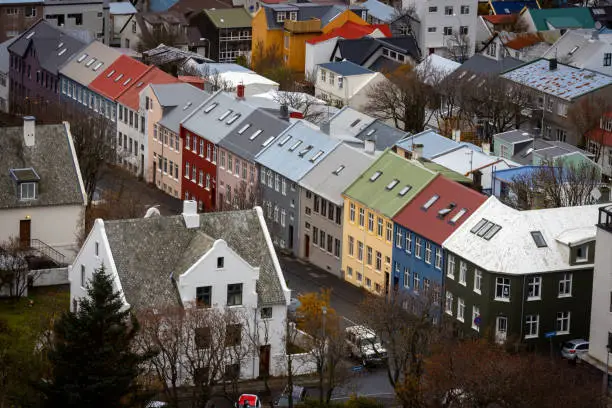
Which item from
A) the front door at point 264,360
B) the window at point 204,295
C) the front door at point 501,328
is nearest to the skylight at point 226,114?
the front door at point 501,328

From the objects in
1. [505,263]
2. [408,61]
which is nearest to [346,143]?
[505,263]

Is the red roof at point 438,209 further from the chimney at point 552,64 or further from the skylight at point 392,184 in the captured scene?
the chimney at point 552,64

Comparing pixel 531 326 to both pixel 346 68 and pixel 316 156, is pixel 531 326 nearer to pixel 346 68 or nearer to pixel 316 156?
pixel 316 156

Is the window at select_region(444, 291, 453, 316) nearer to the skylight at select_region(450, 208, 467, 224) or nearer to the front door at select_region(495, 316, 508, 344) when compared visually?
the front door at select_region(495, 316, 508, 344)

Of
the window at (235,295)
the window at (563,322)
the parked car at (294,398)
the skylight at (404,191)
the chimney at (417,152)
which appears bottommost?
the parked car at (294,398)

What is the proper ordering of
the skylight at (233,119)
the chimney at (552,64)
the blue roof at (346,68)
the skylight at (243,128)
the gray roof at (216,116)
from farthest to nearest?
1. the blue roof at (346,68)
2. the chimney at (552,64)
3. the skylight at (233,119)
4. the gray roof at (216,116)
5. the skylight at (243,128)

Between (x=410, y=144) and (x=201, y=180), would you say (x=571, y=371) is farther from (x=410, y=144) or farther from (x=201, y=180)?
(x=201, y=180)
